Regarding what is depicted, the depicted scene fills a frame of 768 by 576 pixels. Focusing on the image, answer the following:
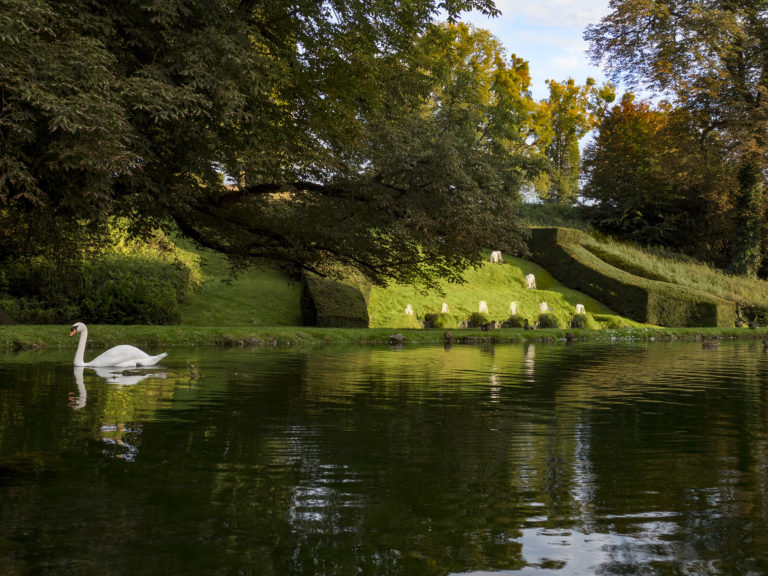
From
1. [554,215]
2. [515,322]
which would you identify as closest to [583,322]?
[515,322]

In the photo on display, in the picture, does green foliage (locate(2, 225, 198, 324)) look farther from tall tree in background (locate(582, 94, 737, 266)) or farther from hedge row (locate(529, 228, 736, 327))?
tall tree in background (locate(582, 94, 737, 266))

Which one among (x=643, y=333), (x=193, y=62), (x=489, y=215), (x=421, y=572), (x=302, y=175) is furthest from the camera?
(x=643, y=333)

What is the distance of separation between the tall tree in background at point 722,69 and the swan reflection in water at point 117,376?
39.4 m

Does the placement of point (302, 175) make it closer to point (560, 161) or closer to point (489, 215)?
point (489, 215)

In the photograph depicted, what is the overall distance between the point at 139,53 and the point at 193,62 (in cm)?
199

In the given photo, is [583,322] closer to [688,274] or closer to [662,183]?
[688,274]

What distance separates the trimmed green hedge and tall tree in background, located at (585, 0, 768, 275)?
26650 mm

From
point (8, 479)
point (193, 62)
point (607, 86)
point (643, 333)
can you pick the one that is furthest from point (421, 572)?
point (607, 86)

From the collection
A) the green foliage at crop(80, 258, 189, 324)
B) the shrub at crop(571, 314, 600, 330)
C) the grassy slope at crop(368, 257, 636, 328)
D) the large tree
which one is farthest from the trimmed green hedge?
the shrub at crop(571, 314, 600, 330)

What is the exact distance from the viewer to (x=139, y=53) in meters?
13.8

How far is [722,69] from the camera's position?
46094mm

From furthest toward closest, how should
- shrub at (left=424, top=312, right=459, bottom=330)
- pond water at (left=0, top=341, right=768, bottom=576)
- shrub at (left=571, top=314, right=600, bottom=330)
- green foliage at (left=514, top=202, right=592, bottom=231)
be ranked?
green foliage at (left=514, top=202, right=592, bottom=231) → shrub at (left=571, top=314, right=600, bottom=330) → shrub at (left=424, top=312, right=459, bottom=330) → pond water at (left=0, top=341, right=768, bottom=576)

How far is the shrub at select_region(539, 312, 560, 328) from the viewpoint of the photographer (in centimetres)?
3409

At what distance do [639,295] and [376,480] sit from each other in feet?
110
